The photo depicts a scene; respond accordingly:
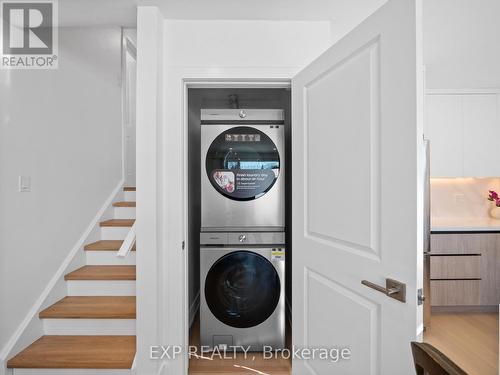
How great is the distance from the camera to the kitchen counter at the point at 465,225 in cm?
297

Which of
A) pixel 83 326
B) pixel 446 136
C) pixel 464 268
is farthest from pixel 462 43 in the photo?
pixel 83 326

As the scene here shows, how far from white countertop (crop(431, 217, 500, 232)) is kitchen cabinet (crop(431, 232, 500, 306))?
0.16 ft

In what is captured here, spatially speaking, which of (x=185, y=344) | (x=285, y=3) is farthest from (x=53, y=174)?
(x=285, y=3)

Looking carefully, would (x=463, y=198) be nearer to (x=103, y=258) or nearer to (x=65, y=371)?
(x=103, y=258)

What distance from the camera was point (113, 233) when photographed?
2.73 m

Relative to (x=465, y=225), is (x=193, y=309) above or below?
below

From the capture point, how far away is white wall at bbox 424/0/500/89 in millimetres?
1810

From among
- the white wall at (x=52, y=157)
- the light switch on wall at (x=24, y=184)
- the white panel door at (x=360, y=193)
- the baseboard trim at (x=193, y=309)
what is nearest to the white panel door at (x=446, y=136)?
the white panel door at (x=360, y=193)

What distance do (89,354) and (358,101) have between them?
2.04 m

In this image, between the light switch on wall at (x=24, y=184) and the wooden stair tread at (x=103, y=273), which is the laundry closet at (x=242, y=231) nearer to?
the wooden stair tread at (x=103, y=273)

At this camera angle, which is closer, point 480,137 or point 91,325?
point 91,325

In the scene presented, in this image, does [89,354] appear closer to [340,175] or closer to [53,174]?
[53,174]

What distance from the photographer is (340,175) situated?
1415 mm

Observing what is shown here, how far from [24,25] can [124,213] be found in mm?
1701
